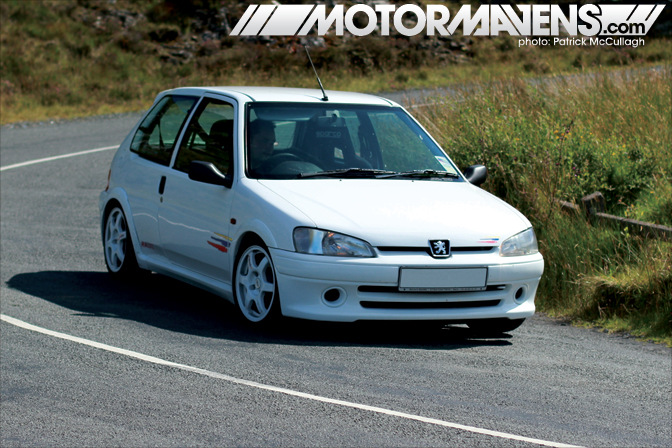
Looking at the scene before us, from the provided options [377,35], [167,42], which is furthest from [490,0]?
[167,42]

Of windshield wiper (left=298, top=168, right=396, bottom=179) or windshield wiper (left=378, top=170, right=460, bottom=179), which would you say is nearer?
windshield wiper (left=298, top=168, right=396, bottom=179)

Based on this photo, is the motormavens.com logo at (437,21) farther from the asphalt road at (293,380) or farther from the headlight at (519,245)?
the headlight at (519,245)

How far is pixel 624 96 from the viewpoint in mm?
12852

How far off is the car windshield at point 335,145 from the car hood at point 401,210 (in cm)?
19

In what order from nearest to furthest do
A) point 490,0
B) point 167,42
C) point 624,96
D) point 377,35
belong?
point 624,96 < point 167,42 < point 377,35 < point 490,0

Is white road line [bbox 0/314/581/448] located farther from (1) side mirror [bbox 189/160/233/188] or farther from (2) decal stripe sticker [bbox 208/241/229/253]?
(1) side mirror [bbox 189/160/233/188]

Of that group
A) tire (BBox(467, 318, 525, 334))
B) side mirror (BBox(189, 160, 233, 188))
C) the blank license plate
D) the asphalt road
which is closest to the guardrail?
the asphalt road

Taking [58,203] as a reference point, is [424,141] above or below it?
above

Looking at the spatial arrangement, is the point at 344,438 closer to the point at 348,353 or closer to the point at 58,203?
the point at 348,353

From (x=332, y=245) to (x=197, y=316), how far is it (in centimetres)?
170

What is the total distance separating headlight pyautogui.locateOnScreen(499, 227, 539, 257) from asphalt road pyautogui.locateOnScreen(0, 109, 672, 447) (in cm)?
68

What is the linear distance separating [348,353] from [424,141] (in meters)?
2.40

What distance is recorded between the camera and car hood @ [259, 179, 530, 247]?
6195 millimetres

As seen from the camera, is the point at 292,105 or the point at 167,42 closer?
the point at 292,105
